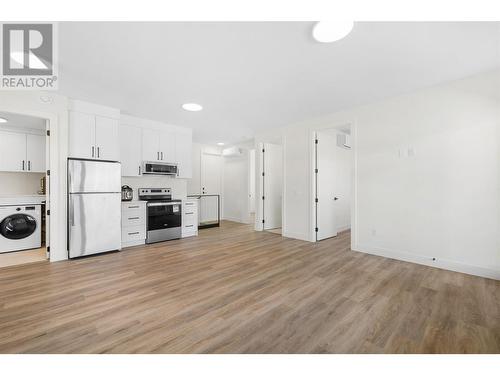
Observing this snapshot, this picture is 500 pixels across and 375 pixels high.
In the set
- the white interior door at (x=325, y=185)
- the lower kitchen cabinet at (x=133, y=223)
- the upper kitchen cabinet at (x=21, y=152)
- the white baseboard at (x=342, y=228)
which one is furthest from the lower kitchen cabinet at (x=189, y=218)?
the white baseboard at (x=342, y=228)

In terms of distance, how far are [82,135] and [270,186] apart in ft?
13.6

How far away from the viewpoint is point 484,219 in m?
2.71

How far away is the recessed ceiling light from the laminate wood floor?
2.60 m

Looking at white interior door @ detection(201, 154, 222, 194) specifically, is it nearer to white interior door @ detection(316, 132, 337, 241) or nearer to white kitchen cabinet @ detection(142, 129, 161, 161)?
white kitchen cabinet @ detection(142, 129, 161, 161)

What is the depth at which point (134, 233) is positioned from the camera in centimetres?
424

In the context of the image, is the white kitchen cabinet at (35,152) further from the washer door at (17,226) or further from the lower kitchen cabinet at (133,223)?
the lower kitchen cabinet at (133,223)

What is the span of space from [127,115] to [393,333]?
5124 mm

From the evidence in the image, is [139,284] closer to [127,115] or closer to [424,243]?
[127,115]

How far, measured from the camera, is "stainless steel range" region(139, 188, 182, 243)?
4.41m

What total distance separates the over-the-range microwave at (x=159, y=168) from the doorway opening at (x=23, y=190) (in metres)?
1.55

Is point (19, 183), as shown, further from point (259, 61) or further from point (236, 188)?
point (259, 61)

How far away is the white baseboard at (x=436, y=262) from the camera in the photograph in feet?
8.76

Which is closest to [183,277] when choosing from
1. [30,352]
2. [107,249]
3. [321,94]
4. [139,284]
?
[139,284]

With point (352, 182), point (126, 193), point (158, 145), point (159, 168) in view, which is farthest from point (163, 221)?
point (352, 182)
